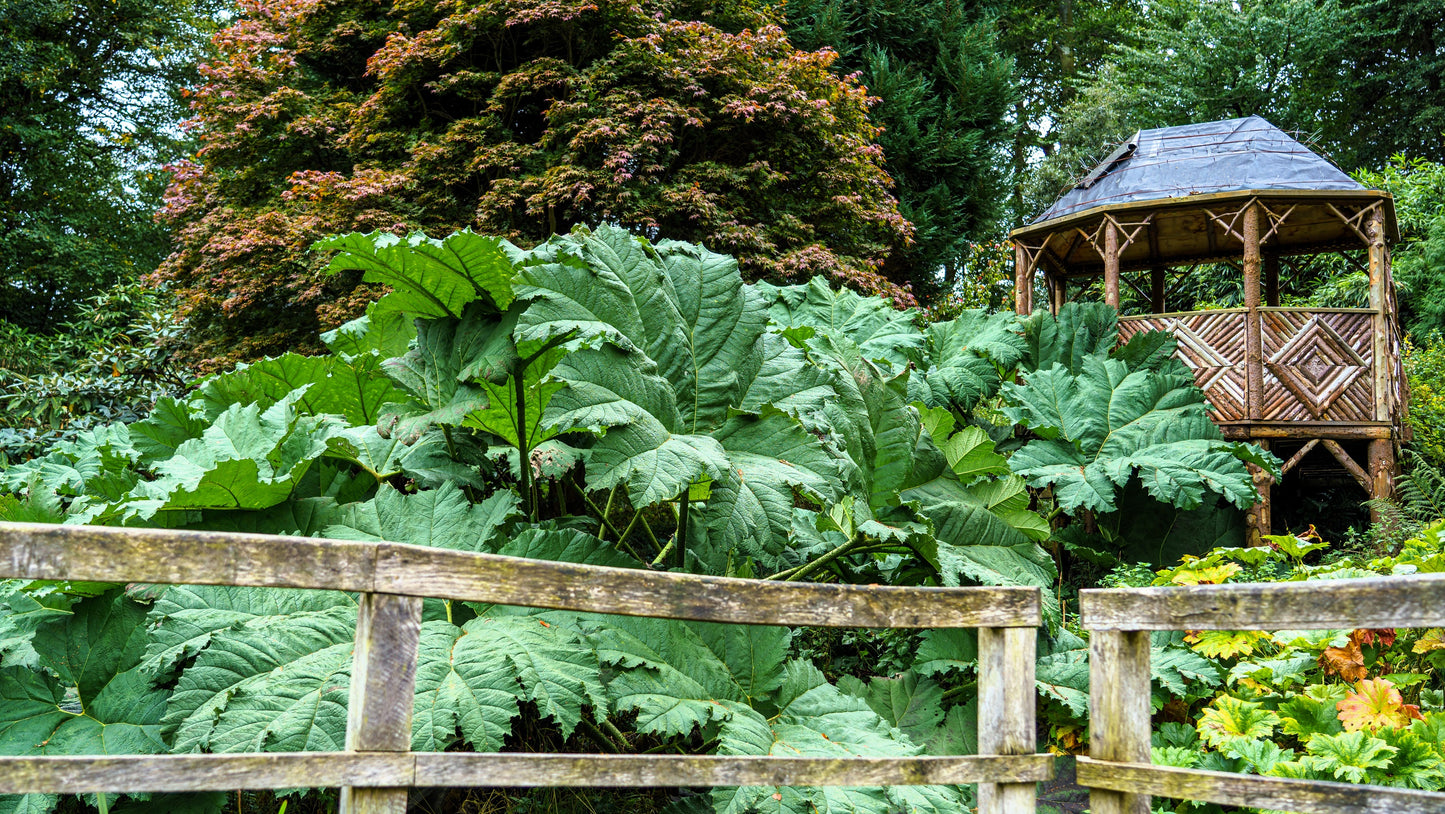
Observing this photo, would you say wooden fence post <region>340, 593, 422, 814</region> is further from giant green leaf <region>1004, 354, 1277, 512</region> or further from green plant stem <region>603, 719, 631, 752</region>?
giant green leaf <region>1004, 354, 1277, 512</region>

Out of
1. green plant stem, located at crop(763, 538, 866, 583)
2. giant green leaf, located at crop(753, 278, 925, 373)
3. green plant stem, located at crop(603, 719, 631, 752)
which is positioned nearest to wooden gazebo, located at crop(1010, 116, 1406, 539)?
giant green leaf, located at crop(753, 278, 925, 373)

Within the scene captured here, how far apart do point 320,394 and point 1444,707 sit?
3989 millimetres

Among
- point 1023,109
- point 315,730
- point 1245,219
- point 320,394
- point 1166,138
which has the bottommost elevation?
point 315,730

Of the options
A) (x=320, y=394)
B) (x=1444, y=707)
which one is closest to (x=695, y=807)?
(x=320, y=394)

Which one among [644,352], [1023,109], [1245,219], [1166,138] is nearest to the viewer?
[644,352]

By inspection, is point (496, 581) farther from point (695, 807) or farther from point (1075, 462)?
point (1075, 462)

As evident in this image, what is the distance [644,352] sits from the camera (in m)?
2.63

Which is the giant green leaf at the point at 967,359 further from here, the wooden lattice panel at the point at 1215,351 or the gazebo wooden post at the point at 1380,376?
the gazebo wooden post at the point at 1380,376

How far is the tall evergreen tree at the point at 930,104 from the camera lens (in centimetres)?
1424

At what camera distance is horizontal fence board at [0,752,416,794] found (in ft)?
4.41

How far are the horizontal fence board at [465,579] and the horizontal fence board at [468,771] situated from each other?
255mm

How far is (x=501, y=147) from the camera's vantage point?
27.1 feet

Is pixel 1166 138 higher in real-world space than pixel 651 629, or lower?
higher

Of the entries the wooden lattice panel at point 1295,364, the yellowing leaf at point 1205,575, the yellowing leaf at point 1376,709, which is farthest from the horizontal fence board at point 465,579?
the wooden lattice panel at point 1295,364
